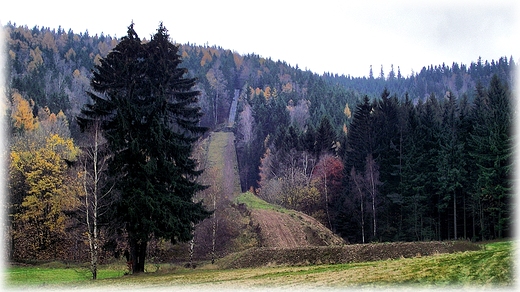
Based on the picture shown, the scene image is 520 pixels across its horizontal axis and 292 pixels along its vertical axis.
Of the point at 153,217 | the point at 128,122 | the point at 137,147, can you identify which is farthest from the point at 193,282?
the point at 128,122

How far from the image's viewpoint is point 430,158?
53.7m

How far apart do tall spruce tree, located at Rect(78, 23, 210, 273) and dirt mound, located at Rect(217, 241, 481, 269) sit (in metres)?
5.78

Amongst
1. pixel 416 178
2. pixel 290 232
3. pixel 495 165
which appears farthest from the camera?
pixel 416 178

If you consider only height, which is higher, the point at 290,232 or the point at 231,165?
the point at 231,165

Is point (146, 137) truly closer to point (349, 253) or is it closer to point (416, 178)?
point (349, 253)

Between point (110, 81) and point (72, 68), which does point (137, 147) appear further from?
point (72, 68)

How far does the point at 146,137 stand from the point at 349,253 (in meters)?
13.8

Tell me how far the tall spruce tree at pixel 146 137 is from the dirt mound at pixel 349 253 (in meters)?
5.78

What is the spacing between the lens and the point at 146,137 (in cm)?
2584

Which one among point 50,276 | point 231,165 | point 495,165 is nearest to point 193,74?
point 231,165

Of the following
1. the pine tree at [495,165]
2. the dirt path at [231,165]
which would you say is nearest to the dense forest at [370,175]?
the pine tree at [495,165]

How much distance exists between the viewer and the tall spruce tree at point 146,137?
2481 centimetres

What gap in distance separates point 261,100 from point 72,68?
67951 millimetres

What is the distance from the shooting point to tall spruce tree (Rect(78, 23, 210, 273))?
24.8 m
